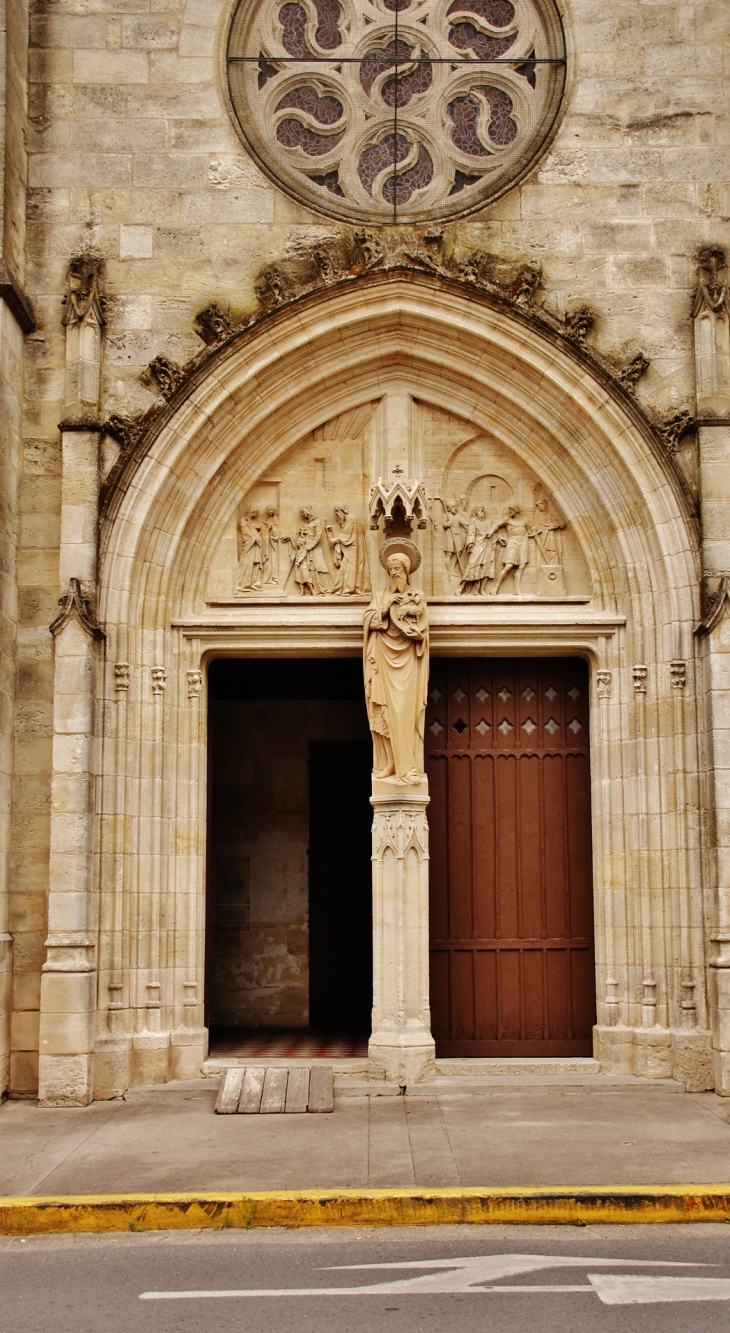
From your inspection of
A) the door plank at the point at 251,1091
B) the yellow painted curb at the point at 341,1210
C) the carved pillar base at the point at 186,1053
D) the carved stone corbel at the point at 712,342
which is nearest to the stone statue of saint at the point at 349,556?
the carved stone corbel at the point at 712,342

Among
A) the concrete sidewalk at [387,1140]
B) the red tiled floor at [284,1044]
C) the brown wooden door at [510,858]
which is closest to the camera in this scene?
the concrete sidewalk at [387,1140]

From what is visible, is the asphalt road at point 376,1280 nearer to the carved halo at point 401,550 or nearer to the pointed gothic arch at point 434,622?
the pointed gothic arch at point 434,622

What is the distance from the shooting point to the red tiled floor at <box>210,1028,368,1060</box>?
33.5ft

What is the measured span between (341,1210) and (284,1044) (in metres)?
4.75

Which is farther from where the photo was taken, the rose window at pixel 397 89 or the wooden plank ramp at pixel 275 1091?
the rose window at pixel 397 89

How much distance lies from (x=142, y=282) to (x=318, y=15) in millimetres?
2714

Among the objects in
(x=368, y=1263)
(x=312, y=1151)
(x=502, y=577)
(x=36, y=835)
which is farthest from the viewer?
(x=502, y=577)

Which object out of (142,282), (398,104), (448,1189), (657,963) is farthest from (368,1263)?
(398,104)

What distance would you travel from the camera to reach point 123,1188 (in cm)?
658

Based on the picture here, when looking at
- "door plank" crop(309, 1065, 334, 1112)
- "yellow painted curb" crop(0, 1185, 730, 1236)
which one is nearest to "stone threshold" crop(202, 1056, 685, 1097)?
"door plank" crop(309, 1065, 334, 1112)

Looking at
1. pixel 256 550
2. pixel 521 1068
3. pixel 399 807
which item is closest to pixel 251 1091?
pixel 521 1068

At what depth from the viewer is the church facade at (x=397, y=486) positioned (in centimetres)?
926

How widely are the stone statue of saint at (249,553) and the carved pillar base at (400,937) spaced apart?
5.99 feet

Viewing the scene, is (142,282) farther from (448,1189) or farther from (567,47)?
(448,1189)
